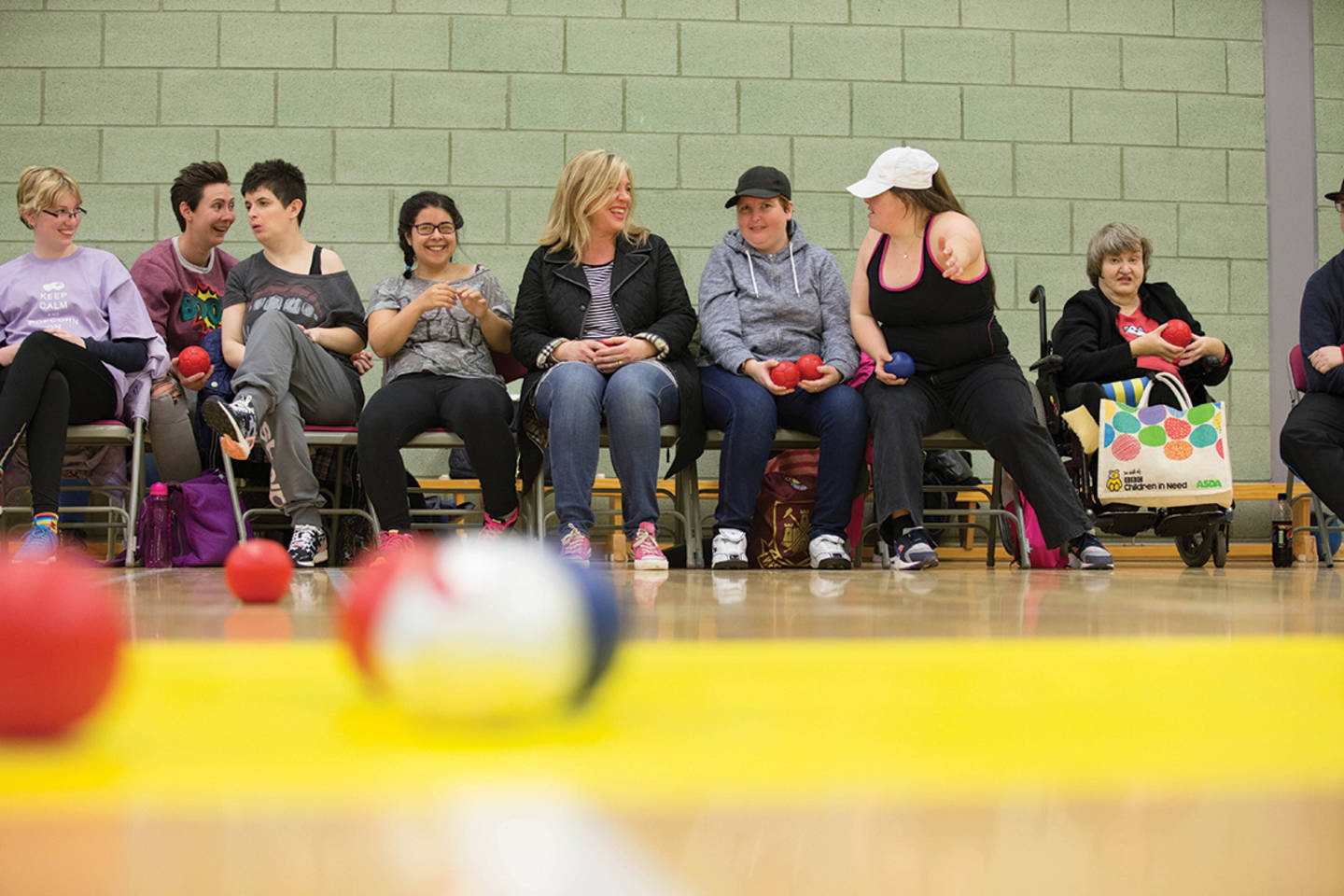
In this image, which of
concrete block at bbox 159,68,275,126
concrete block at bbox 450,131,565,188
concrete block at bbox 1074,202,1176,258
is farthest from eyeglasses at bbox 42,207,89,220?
Result: concrete block at bbox 1074,202,1176,258

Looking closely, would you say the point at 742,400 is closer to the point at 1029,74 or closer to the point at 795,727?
the point at 795,727

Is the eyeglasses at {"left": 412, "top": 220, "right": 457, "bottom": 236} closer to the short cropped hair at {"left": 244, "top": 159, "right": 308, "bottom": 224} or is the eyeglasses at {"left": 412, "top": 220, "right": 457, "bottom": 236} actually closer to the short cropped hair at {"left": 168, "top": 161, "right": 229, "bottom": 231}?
the short cropped hair at {"left": 244, "top": 159, "right": 308, "bottom": 224}

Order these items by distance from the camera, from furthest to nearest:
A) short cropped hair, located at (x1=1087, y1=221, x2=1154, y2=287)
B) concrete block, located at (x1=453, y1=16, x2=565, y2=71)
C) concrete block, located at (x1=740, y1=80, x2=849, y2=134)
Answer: concrete block, located at (x1=740, y1=80, x2=849, y2=134)
concrete block, located at (x1=453, y1=16, x2=565, y2=71)
short cropped hair, located at (x1=1087, y1=221, x2=1154, y2=287)

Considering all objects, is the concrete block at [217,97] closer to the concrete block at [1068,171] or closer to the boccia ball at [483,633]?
the concrete block at [1068,171]

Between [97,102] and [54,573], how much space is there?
487 centimetres

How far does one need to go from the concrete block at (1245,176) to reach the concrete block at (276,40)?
13.3ft

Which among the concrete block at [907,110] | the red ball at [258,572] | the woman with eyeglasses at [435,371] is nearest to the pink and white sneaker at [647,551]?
the woman with eyeglasses at [435,371]

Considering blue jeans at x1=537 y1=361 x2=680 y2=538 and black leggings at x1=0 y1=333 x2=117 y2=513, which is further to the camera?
black leggings at x1=0 y1=333 x2=117 y2=513

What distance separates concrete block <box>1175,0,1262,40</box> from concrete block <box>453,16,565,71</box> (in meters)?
2.85

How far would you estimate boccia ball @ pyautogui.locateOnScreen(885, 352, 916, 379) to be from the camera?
10.4 ft

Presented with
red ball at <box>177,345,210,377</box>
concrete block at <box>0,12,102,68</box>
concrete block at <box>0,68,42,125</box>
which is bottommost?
red ball at <box>177,345,210,377</box>

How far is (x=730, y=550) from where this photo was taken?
10.0 feet

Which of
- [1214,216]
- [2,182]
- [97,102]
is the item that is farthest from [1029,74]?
[2,182]

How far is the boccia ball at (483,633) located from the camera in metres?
0.68
